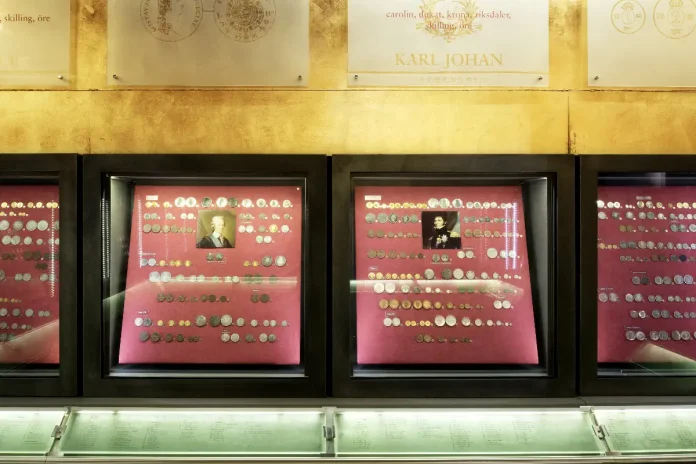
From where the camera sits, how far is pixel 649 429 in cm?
211

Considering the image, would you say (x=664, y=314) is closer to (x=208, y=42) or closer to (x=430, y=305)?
(x=430, y=305)

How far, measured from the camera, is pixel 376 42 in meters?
2.23

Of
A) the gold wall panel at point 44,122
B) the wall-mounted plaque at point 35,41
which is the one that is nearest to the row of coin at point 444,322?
the gold wall panel at point 44,122

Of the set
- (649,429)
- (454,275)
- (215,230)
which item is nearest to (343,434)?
(454,275)

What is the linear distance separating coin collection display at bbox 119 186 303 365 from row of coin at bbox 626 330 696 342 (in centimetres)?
194

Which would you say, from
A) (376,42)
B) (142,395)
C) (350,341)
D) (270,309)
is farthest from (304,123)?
(142,395)

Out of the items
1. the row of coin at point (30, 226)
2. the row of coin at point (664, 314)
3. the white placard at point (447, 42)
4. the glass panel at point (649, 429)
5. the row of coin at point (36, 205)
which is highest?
the white placard at point (447, 42)

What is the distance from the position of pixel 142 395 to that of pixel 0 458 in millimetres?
693

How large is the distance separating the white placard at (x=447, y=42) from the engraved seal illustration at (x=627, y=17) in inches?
15.4

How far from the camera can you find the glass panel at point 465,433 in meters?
2.01

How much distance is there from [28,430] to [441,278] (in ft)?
7.67

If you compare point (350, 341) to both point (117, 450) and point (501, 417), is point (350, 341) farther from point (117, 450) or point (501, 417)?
point (117, 450)

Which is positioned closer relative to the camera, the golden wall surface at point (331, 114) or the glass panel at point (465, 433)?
the glass panel at point (465, 433)

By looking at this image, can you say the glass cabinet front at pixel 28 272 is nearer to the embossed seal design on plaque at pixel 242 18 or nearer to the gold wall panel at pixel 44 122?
the gold wall panel at pixel 44 122
